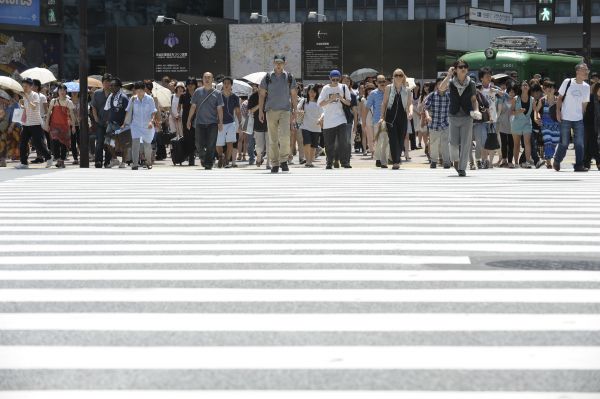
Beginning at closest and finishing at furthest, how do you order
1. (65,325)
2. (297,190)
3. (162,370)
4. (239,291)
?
1. (162,370)
2. (65,325)
3. (239,291)
4. (297,190)

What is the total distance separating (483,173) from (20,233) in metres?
11.4

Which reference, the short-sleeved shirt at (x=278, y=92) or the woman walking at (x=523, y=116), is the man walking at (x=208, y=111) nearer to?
the short-sleeved shirt at (x=278, y=92)

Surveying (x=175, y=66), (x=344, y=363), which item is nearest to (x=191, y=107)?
(x=344, y=363)

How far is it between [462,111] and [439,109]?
9.67 feet

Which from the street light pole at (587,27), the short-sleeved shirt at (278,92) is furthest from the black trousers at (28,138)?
the street light pole at (587,27)

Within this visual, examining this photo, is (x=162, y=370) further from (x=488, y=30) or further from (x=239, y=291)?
(x=488, y=30)

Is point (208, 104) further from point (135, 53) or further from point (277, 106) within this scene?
point (135, 53)

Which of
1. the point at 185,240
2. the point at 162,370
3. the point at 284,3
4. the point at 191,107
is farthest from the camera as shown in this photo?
the point at 284,3

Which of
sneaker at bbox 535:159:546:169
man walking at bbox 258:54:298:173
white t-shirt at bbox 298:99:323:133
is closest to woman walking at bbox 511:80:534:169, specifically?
sneaker at bbox 535:159:546:169

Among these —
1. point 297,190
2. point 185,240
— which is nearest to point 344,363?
point 185,240

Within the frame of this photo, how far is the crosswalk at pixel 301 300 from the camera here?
560cm

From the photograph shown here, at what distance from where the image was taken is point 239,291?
26.1ft

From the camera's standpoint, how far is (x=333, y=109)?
23406mm

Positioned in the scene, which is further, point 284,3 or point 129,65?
point 284,3
